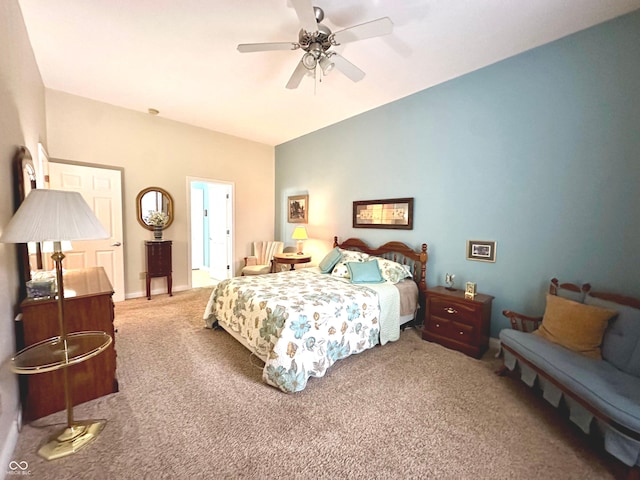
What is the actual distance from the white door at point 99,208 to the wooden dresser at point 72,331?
206 cm

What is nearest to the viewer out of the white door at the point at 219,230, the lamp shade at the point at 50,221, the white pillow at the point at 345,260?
the lamp shade at the point at 50,221

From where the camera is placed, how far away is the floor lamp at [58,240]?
1297 millimetres

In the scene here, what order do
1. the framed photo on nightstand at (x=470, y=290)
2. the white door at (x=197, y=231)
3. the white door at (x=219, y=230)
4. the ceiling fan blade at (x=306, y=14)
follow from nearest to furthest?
the ceiling fan blade at (x=306, y=14) → the framed photo on nightstand at (x=470, y=290) → the white door at (x=219, y=230) → the white door at (x=197, y=231)

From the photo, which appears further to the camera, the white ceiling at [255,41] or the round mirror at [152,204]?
the round mirror at [152,204]

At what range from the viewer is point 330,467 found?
1417 millimetres

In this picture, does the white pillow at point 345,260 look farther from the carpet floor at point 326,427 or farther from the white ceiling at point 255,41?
the white ceiling at point 255,41

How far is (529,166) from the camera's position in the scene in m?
2.52

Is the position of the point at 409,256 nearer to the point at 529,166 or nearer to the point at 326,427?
the point at 529,166

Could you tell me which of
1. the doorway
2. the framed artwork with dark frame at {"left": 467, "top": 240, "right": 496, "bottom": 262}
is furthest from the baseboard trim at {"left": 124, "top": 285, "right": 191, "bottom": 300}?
the framed artwork with dark frame at {"left": 467, "top": 240, "right": 496, "bottom": 262}

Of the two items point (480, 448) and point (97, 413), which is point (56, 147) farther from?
point (480, 448)

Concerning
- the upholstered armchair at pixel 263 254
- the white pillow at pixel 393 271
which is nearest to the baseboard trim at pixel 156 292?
the upholstered armchair at pixel 263 254

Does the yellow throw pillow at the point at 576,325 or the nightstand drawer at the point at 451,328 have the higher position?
the yellow throw pillow at the point at 576,325

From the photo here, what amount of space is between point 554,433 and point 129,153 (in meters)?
5.73
